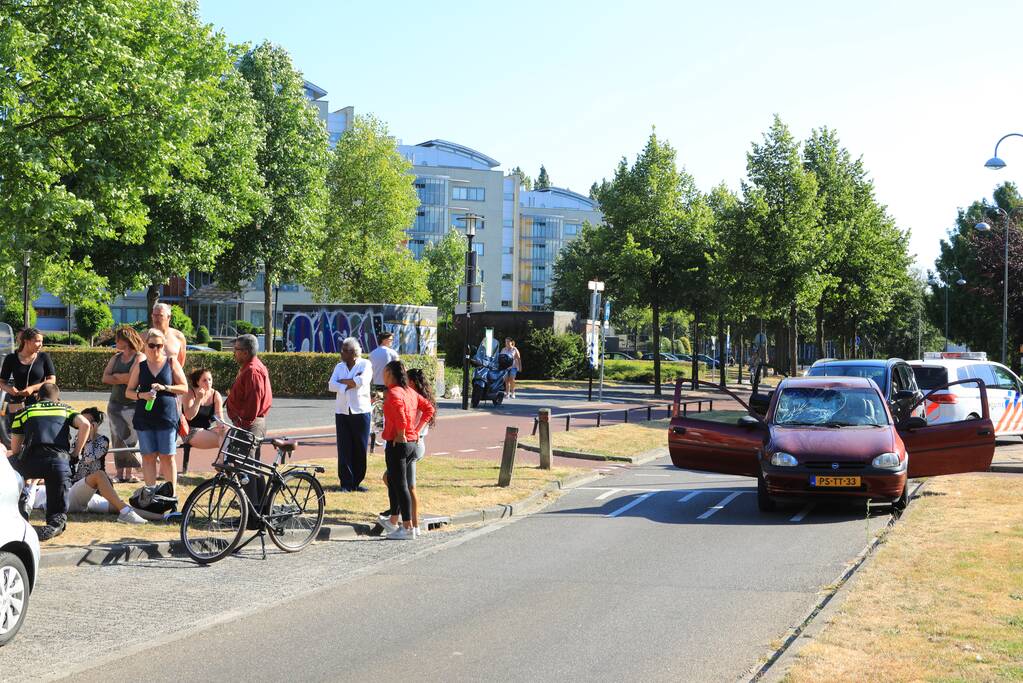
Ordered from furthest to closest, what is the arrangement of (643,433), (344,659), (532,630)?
(643,433) < (532,630) < (344,659)

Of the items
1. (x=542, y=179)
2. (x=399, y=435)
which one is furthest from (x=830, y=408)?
(x=542, y=179)

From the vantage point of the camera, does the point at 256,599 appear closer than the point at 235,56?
Yes

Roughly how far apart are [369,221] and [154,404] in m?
49.5

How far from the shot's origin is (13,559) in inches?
263

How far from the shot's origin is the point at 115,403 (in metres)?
12.4

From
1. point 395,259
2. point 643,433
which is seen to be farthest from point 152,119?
point 395,259

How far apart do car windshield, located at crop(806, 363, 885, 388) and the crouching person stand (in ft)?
35.5

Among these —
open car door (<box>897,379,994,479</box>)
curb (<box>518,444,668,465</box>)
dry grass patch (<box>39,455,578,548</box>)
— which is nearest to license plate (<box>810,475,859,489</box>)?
open car door (<box>897,379,994,479</box>)

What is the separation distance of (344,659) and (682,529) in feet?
Answer: 20.2

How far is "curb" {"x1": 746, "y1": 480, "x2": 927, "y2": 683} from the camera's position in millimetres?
6035

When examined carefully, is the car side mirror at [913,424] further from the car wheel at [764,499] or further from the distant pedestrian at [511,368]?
the distant pedestrian at [511,368]

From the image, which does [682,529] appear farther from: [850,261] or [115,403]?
[850,261]

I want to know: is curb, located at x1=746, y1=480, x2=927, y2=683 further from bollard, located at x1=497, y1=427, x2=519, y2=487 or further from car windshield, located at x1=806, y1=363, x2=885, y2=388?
car windshield, located at x1=806, y1=363, x2=885, y2=388

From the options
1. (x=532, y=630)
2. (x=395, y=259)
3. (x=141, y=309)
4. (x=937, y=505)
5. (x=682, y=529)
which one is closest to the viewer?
(x=532, y=630)
